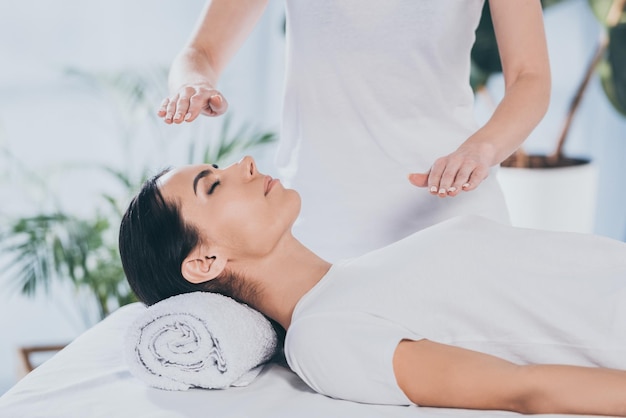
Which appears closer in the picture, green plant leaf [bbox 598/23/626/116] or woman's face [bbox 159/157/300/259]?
woman's face [bbox 159/157/300/259]

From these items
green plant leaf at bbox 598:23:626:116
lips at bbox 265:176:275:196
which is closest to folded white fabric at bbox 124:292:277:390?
lips at bbox 265:176:275:196

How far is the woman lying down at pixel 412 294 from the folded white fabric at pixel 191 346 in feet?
0.28

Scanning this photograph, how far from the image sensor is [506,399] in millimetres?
1279

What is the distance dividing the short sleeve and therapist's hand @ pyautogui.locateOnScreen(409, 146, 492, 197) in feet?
0.76

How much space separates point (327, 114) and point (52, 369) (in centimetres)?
74

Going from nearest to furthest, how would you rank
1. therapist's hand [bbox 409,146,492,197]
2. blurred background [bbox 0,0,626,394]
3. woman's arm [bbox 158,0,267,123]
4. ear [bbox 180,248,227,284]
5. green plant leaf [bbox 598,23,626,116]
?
therapist's hand [bbox 409,146,492,197] → ear [bbox 180,248,227,284] → woman's arm [bbox 158,0,267,123] → green plant leaf [bbox 598,23,626,116] → blurred background [bbox 0,0,626,394]

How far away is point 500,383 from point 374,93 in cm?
72

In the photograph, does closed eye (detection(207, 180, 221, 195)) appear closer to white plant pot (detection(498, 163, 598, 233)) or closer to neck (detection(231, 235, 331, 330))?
neck (detection(231, 235, 331, 330))

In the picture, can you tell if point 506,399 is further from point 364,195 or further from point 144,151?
point 144,151

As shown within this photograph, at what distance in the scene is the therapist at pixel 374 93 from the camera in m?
1.69

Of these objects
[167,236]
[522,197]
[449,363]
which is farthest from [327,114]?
[522,197]

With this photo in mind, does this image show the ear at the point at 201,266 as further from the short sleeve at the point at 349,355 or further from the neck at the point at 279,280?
the short sleeve at the point at 349,355

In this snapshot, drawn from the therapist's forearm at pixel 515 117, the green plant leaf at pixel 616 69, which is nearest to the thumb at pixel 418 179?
the therapist's forearm at pixel 515 117

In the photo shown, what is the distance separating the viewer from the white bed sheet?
1.31 meters
